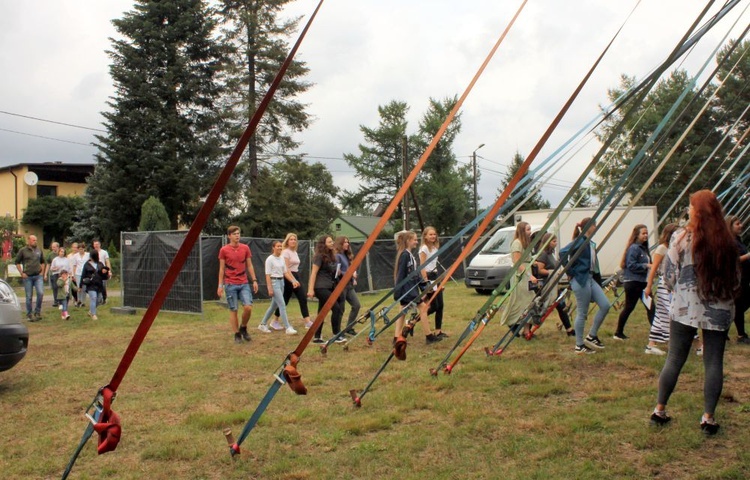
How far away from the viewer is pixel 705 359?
4684 mm

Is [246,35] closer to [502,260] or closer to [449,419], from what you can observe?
[502,260]

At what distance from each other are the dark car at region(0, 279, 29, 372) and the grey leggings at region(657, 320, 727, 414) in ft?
20.9

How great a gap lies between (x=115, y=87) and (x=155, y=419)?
106ft

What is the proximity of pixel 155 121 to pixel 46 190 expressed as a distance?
22112mm

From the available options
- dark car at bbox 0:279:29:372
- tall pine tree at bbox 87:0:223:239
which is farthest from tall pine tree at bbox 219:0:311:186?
dark car at bbox 0:279:29:372

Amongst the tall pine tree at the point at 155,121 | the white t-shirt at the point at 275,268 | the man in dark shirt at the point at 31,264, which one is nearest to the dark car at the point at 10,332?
the white t-shirt at the point at 275,268

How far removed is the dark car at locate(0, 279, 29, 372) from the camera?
6.50 meters

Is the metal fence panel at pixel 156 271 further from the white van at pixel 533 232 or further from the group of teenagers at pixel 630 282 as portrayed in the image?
the white van at pixel 533 232

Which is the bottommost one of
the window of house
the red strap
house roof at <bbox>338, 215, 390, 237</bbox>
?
the red strap

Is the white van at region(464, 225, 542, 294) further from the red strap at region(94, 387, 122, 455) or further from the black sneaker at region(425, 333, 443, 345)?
the red strap at region(94, 387, 122, 455)

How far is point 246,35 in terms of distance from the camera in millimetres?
35406

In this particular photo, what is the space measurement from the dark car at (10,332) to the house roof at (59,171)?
1825 inches

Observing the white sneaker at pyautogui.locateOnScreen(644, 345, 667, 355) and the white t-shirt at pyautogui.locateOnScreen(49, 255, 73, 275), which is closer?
the white sneaker at pyautogui.locateOnScreen(644, 345, 667, 355)

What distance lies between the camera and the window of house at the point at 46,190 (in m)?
49.0
